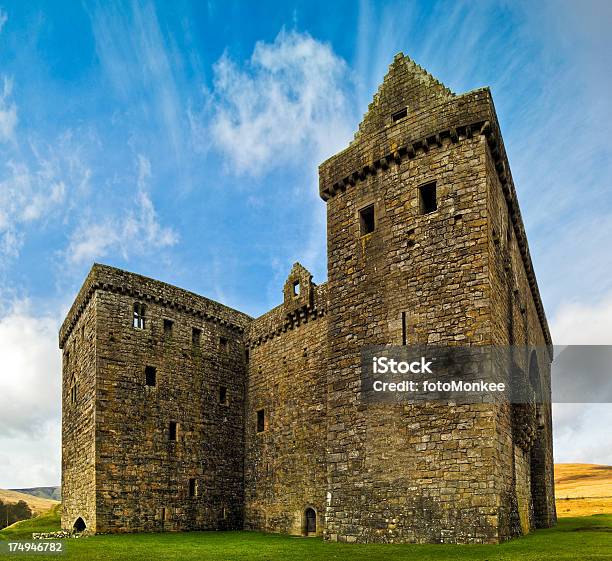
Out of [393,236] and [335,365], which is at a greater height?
[393,236]

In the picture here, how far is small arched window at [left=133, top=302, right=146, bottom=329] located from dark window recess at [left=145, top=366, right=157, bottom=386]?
1.88m

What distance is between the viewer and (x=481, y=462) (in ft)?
51.6

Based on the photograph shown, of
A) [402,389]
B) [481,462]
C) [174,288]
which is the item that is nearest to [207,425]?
[174,288]

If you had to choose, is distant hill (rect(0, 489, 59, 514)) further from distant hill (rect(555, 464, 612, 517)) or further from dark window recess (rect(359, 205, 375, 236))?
dark window recess (rect(359, 205, 375, 236))

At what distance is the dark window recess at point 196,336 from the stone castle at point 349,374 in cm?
11

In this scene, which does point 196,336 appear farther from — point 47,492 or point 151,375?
point 47,492

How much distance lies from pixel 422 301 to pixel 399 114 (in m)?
6.07

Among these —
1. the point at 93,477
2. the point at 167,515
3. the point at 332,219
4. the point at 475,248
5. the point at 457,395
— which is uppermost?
the point at 332,219

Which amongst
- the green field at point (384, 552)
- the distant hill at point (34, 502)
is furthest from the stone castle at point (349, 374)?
the distant hill at point (34, 502)

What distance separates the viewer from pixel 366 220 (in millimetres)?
20281

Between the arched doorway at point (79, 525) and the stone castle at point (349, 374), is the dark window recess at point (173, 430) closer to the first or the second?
the stone castle at point (349, 374)

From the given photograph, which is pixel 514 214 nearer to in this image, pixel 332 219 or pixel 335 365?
pixel 332 219

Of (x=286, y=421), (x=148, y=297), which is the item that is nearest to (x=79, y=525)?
(x=286, y=421)

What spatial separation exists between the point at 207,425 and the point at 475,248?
59.4ft
